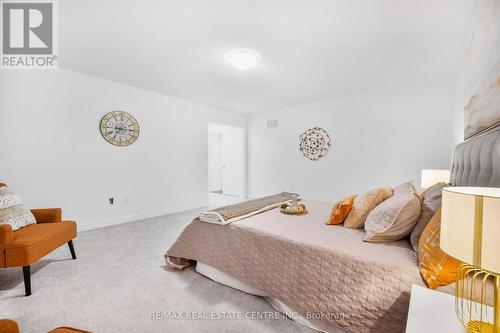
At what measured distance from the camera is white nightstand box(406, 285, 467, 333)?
2.52 ft

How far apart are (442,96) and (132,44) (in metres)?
4.21

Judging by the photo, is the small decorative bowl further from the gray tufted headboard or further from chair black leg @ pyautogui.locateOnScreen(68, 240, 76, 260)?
chair black leg @ pyautogui.locateOnScreen(68, 240, 76, 260)

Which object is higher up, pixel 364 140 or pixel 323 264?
pixel 364 140

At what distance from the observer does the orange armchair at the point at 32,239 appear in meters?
1.64

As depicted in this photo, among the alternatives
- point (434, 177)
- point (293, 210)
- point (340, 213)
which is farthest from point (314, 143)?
point (340, 213)

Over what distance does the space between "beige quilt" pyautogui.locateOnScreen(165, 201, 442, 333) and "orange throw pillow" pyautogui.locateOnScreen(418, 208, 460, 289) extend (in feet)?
0.18

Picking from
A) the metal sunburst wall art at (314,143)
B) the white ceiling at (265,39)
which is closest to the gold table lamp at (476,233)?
the white ceiling at (265,39)

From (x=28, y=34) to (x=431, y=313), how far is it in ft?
12.3

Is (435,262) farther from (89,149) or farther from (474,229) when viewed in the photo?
(89,149)

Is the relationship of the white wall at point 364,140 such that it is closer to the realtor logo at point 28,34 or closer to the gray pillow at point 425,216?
the gray pillow at point 425,216

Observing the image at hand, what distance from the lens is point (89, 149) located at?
10.8ft

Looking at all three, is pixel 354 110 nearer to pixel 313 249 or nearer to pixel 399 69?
pixel 399 69

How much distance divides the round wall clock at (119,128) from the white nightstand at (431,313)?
3.99 metres

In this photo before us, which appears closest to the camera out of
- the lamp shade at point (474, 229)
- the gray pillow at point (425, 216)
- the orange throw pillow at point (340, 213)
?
the lamp shade at point (474, 229)
